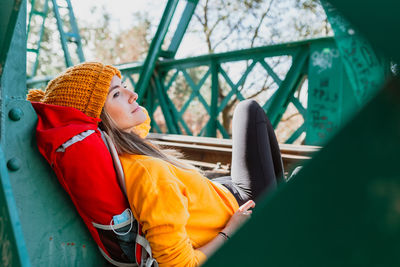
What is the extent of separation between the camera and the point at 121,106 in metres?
1.75

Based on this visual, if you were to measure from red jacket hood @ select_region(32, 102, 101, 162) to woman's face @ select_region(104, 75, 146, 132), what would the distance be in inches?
11.9

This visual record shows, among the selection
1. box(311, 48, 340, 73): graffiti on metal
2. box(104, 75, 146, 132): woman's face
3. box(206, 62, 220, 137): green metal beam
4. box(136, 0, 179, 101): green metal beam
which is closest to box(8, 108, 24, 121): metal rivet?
box(104, 75, 146, 132): woman's face

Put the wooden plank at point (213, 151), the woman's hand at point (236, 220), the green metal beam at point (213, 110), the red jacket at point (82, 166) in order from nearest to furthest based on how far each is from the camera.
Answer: the red jacket at point (82, 166) < the woman's hand at point (236, 220) < the wooden plank at point (213, 151) < the green metal beam at point (213, 110)

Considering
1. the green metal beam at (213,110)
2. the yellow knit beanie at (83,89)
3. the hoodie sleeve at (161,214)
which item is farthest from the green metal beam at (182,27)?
the hoodie sleeve at (161,214)

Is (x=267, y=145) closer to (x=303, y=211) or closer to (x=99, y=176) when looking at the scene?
(x=99, y=176)

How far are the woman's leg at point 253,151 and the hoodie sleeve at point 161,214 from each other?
0.91m

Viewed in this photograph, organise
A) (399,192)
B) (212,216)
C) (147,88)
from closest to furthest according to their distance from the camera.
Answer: (399,192) < (212,216) < (147,88)

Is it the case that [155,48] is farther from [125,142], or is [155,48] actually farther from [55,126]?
[55,126]

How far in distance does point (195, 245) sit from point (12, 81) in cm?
103

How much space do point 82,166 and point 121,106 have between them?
559 millimetres

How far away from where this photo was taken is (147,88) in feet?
22.0

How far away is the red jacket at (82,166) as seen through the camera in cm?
123

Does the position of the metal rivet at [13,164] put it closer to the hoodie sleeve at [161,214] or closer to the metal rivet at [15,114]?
the metal rivet at [15,114]

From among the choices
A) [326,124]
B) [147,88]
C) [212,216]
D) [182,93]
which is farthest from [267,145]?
[182,93]
